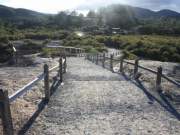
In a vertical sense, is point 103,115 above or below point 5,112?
below

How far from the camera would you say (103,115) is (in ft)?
22.3

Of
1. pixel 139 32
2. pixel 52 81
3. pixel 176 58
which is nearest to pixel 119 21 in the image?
pixel 139 32

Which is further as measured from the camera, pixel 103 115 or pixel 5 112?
pixel 103 115

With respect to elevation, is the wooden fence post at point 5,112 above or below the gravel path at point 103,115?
above

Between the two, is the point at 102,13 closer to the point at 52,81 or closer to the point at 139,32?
the point at 139,32

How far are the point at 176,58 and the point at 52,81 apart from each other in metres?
30.5

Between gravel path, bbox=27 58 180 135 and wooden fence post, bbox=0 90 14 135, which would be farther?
gravel path, bbox=27 58 180 135

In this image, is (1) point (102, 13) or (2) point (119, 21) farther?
(1) point (102, 13)

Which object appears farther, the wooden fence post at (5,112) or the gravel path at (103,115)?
the gravel path at (103,115)

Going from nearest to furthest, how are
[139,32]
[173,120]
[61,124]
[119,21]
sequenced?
[61,124] < [173,120] < [139,32] < [119,21]

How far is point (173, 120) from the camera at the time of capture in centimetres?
661

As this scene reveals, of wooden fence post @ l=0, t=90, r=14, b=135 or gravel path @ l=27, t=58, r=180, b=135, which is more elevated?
wooden fence post @ l=0, t=90, r=14, b=135

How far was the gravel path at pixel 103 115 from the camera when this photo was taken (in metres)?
5.89

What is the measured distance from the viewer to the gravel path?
5.89 meters
